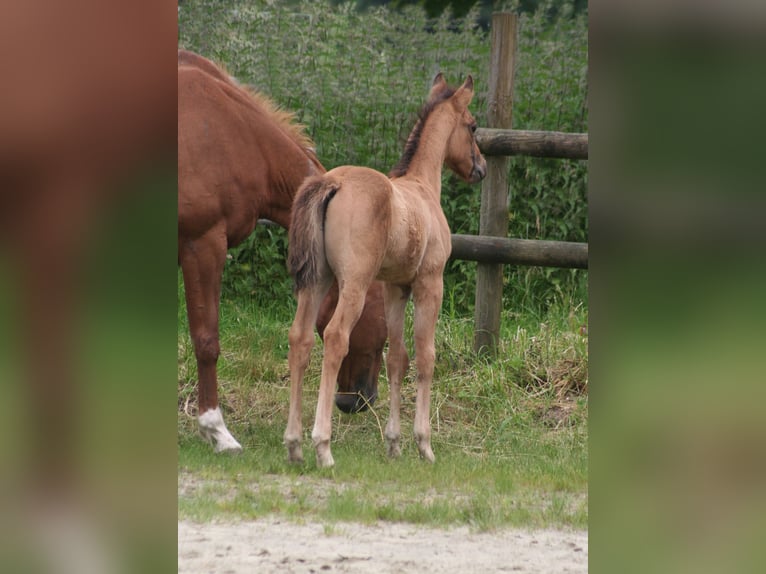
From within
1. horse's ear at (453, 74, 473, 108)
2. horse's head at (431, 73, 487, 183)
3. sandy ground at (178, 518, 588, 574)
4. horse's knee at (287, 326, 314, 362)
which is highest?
horse's ear at (453, 74, 473, 108)

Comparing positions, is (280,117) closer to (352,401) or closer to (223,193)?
(223,193)

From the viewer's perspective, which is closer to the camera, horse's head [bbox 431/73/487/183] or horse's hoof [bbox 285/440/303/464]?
horse's hoof [bbox 285/440/303/464]

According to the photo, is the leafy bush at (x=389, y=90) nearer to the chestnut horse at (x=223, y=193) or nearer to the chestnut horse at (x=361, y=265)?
the chestnut horse at (x=223, y=193)

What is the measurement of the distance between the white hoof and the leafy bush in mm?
2899

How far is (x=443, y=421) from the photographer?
607 cm

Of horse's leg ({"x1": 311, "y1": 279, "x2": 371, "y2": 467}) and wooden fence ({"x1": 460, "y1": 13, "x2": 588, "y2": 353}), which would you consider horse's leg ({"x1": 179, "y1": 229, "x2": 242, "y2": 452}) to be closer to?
horse's leg ({"x1": 311, "y1": 279, "x2": 371, "y2": 467})

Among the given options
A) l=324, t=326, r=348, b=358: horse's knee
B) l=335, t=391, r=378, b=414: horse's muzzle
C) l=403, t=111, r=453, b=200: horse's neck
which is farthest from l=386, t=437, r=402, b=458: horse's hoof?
l=403, t=111, r=453, b=200: horse's neck

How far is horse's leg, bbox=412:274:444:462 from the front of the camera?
502cm
